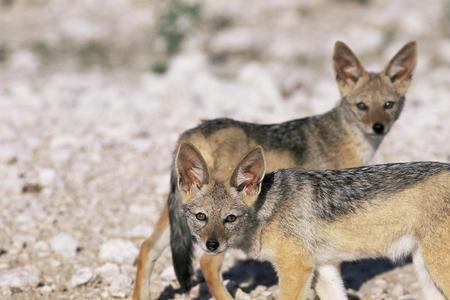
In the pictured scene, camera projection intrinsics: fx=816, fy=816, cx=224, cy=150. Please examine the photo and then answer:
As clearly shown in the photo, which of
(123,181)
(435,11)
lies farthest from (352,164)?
(435,11)

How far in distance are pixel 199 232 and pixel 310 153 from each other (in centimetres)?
206

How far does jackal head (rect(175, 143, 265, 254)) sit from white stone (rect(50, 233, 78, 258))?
209 centimetres

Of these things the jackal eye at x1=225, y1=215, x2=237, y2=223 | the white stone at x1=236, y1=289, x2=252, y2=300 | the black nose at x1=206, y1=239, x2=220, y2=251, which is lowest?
the white stone at x1=236, y1=289, x2=252, y2=300

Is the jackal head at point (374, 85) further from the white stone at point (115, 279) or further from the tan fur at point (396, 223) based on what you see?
the white stone at point (115, 279)

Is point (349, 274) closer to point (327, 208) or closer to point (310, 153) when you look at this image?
point (310, 153)

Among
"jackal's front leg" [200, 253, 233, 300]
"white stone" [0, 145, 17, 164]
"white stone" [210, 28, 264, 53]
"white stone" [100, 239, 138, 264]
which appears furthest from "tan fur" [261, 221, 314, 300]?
"white stone" [210, 28, 264, 53]

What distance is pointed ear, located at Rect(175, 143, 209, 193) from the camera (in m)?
6.36

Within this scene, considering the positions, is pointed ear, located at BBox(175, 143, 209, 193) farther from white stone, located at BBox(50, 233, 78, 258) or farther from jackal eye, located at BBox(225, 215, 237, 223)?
white stone, located at BBox(50, 233, 78, 258)

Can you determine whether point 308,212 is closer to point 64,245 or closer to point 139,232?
point 139,232

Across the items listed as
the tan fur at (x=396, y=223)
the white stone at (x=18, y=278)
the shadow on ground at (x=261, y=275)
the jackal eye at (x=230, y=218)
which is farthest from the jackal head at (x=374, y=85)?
the white stone at (x=18, y=278)

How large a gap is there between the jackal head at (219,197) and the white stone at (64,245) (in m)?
2.09

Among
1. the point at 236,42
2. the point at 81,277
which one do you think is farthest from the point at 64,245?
the point at 236,42

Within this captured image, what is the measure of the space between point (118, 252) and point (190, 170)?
2005 mm

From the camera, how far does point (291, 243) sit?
6.27m
